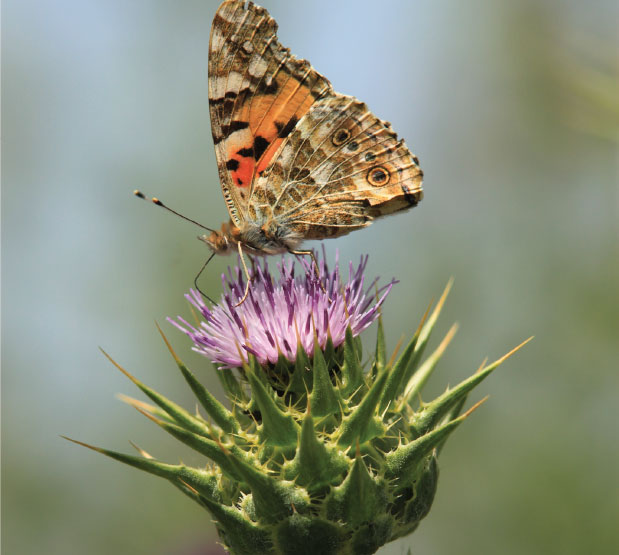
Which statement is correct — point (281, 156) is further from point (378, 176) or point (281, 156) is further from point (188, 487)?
point (188, 487)

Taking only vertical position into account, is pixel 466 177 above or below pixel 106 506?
above

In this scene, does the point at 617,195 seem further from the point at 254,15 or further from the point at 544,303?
the point at 254,15

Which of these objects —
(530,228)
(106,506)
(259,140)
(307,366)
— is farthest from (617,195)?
(106,506)

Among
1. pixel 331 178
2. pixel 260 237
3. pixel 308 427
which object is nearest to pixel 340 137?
pixel 331 178

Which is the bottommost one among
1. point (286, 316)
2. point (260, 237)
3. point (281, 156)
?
point (286, 316)

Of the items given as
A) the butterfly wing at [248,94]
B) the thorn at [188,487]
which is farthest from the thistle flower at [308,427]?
the butterfly wing at [248,94]
